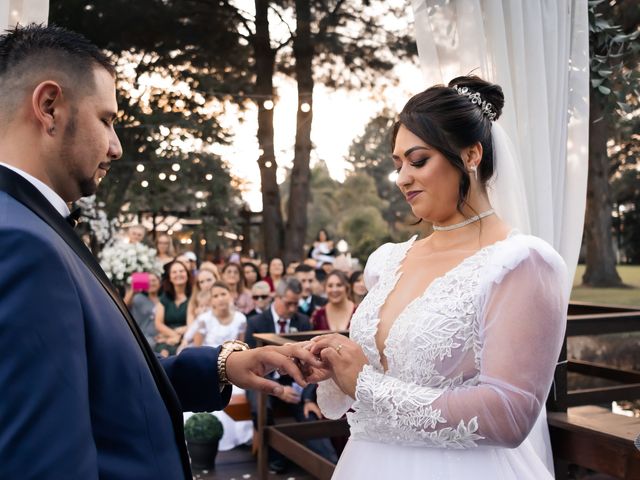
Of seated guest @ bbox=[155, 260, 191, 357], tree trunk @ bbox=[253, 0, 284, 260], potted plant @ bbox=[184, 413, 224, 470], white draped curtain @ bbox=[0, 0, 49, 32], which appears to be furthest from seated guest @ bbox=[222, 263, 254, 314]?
tree trunk @ bbox=[253, 0, 284, 260]

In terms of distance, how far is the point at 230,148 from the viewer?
1328 cm

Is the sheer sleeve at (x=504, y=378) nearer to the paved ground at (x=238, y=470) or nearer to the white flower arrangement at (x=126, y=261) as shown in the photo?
the paved ground at (x=238, y=470)

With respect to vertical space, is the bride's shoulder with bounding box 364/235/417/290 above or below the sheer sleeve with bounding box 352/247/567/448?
above

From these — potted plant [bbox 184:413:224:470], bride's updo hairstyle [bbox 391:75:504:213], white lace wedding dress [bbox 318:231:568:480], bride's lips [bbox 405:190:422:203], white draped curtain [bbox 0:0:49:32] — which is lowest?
potted plant [bbox 184:413:224:470]

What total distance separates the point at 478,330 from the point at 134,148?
11453 mm

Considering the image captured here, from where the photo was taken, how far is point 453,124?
6.32 feet

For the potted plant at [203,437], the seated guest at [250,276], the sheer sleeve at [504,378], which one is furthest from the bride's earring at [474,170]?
the seated guest at [250,276]

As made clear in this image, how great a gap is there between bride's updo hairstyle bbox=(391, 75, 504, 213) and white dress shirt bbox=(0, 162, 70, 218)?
105 centimetres

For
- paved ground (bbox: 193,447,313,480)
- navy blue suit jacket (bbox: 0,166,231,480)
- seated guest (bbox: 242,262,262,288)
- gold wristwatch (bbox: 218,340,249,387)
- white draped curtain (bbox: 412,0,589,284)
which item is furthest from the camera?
seated guest (bbox: 242,262,262,288)

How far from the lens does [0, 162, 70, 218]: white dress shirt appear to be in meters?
1.17

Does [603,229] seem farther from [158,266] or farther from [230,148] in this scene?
[158,266]

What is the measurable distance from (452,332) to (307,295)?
5.30 m

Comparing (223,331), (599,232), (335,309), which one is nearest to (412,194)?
(335,309)

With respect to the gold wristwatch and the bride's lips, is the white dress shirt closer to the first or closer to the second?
the gold wristwatch
